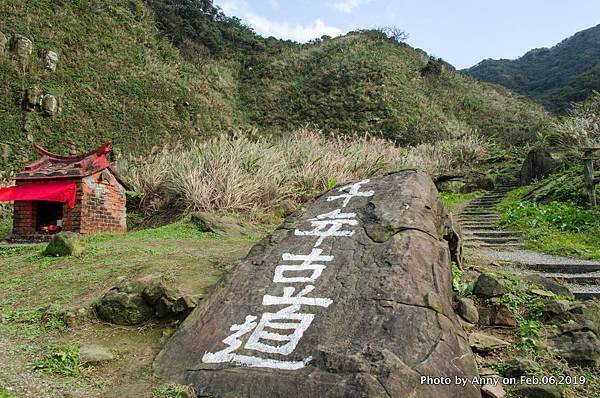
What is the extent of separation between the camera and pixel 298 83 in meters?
26.8

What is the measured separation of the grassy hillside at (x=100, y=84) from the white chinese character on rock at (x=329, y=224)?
12.7 m

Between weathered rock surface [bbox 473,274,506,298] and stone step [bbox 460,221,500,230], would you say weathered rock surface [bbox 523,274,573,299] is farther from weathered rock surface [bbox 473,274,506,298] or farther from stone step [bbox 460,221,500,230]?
stone step [bbox 460,221,500,230]

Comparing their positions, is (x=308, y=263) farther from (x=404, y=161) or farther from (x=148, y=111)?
(x=148, y=111)

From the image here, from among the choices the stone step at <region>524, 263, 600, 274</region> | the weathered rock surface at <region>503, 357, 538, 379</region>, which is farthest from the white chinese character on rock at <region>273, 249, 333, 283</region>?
the stone step at <region>524, 263, 600, 274</region>

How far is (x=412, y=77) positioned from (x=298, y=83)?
7.30 meters

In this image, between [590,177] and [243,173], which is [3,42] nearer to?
[243,173]

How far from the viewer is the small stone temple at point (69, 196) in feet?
18.1

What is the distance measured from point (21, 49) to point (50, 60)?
931 mm

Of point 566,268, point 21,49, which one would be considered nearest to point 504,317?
point 566,268

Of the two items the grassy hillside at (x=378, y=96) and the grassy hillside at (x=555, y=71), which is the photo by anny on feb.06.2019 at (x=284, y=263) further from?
the grassy hillside at (x=555, y=71)

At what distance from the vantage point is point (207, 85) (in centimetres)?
2338

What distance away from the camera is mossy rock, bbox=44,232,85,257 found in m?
4.09

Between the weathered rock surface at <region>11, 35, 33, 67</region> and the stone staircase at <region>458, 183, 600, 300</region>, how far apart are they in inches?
594

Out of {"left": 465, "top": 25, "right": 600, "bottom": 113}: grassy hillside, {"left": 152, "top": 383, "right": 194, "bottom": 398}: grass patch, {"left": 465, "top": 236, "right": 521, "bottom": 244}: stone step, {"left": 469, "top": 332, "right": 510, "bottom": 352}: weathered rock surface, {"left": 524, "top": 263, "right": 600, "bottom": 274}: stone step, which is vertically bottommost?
{"left": 152, "top": 383, "right": 194, "bottom": 398}: grass patch
